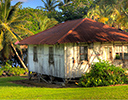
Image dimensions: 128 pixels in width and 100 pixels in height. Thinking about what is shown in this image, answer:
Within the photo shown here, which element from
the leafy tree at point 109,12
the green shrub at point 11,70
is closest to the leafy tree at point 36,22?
the leafy tree at point 109,12

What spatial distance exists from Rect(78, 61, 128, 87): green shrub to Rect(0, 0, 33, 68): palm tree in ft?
43.7

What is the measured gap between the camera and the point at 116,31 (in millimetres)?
19234

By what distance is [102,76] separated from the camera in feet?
53.5

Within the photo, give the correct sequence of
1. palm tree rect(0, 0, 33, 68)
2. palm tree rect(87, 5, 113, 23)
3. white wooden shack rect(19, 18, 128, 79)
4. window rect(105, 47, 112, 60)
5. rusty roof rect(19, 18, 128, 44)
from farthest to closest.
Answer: palm tree rect(87, 5, 113, 23) → palm tree rect(0, 0, 33, 68) → window rect(105, 47, 112, 60) → white wooden shack rect(19, 18, 128, 79) → rusty roof rect(19, 18, 128, 44)

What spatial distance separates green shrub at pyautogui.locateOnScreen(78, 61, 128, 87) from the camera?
52.6ft

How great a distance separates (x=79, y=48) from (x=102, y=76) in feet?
8.77

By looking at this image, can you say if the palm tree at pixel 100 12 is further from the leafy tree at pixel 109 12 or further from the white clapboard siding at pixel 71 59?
the white clapboard siding at pixel 71 59

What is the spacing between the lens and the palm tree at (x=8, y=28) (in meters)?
27.7

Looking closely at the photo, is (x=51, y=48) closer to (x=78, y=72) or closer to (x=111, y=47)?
(x=78, y=72)

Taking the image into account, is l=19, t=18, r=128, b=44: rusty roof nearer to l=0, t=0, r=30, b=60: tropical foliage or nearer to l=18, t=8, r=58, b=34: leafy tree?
l=0, t=0, r=30, b=60: tropical foliage

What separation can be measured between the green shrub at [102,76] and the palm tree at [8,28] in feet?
43.7

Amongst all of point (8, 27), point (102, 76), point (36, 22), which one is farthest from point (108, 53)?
point (36, 22)

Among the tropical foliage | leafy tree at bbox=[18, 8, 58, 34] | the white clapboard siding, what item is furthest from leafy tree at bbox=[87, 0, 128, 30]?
the white clapboard siding

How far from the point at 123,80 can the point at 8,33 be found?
1599cm
